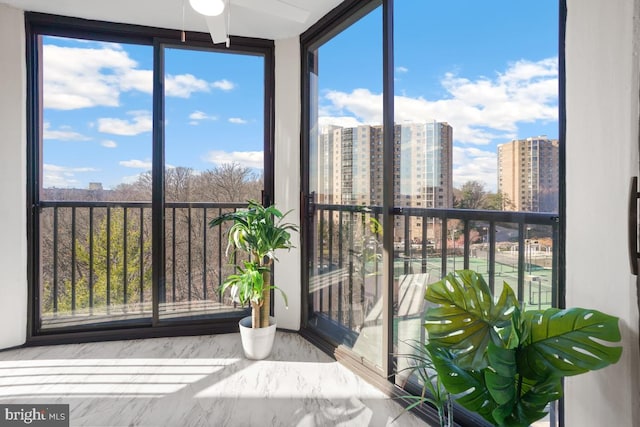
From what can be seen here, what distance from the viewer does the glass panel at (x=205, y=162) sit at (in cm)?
311

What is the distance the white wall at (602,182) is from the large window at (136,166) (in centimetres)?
247

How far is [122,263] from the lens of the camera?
10.4ft

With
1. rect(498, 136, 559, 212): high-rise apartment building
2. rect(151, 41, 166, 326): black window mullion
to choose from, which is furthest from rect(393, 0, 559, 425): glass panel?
rect(151, 41, 166, 326): black window mullion

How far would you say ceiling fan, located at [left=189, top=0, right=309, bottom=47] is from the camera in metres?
1.50

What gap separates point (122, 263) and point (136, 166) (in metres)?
0.88

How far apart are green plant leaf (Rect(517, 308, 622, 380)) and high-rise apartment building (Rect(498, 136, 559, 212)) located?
0.52 m

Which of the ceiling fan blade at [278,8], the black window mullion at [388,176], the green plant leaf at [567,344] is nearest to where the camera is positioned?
the green plant leaf at [567,344]

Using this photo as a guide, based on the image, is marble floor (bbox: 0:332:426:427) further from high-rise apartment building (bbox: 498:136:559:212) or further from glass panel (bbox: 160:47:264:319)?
high-rise apartment building (bbox: 498:136:559:212)

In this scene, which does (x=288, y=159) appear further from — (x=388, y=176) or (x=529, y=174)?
(x=529, y=174)

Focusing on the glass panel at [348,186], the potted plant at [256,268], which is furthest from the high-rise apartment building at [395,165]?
the potted plant at [256,268]

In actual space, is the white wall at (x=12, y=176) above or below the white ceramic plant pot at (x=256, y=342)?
above

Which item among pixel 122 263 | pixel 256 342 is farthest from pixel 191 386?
pixel 122 263

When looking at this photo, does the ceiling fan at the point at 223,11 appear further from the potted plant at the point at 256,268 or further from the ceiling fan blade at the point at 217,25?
the potted plant at the point at 256,268

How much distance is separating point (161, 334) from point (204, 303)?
43 cm
